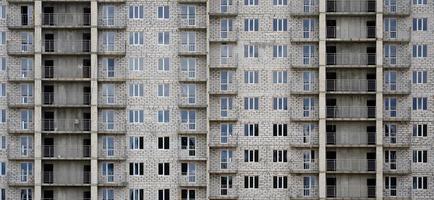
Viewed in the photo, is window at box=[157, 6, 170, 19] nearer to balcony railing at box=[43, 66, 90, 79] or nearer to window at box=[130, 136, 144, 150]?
balcony railing at box=[43, 66, 90, 79]

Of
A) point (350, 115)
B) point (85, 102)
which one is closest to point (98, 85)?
point (85, 102)

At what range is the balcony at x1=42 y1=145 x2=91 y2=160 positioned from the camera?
6925cm

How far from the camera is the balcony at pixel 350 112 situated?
6925 cm

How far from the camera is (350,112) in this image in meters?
69.4

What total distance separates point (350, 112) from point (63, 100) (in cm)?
2508

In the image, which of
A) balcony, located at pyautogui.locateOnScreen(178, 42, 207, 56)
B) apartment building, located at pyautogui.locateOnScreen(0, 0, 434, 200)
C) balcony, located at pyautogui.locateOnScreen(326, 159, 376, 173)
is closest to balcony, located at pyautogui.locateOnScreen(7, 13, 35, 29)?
apartment building, located at pyautogui.locateOnScreen(0, 0, 434, 200)

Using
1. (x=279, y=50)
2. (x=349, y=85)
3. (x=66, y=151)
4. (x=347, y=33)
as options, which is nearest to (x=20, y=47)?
(x=66, y=151)

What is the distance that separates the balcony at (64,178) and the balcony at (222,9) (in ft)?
58.2

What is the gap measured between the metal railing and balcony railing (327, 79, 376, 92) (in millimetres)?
21955

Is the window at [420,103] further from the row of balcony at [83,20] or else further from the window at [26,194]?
the window at [26,194]

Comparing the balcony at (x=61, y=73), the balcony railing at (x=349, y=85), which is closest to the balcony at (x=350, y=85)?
the balcony railing at (x=349, y=85)

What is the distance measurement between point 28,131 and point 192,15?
1747cm

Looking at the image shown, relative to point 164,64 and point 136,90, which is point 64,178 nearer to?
point 136,90

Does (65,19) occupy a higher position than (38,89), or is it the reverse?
(65,19)
